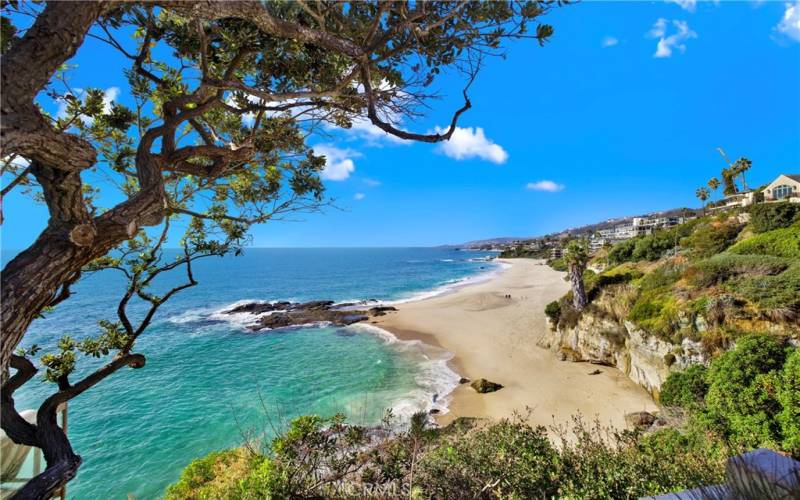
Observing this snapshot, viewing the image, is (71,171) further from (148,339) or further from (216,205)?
(148,339)

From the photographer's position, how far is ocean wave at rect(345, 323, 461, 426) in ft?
46.8

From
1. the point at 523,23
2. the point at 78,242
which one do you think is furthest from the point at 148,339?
the point at 523,23

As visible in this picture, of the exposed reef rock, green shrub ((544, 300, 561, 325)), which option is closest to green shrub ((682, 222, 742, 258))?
green shrub ((544, 300, 561, 325))

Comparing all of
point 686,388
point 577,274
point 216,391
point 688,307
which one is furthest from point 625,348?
point 216,391

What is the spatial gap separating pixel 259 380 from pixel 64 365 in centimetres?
1602

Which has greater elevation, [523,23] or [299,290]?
[523,23]

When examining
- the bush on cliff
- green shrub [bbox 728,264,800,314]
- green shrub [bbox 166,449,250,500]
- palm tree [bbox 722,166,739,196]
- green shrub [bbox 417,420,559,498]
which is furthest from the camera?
palm tree [bbox 722,166,739,196]

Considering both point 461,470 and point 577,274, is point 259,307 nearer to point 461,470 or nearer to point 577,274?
point 577,274

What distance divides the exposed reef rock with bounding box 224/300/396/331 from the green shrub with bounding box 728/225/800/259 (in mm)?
26843

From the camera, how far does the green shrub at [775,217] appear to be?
20.0 m

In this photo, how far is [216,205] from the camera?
19.6 ft

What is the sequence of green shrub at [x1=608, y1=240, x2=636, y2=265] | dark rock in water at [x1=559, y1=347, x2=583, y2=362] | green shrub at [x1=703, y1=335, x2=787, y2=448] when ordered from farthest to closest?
green shrub at [x1=608, y1=240, x2=636, y2=265] < dark rock in water at [x1=559, y1=347, x2=583, y2=362] < green shrub at [x1=703, y1=335, x2=787, y2=448]

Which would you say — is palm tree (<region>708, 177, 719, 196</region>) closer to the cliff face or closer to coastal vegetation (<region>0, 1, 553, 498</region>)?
the cliff face

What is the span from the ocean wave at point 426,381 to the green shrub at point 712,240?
16.1 meters
